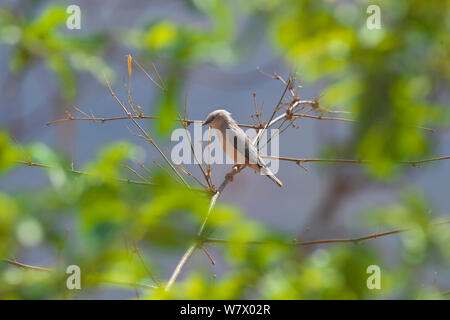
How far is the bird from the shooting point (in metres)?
1.45

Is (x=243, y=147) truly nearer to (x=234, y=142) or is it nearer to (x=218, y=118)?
(x=234, y=142)

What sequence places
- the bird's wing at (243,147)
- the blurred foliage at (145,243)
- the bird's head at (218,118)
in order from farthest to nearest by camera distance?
1. the bird's head at (218,118)
2. the bird's wing at (243,147)
3. the blurred foliage at (145,243)

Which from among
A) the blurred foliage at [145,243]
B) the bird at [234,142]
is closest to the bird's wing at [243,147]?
the bird at [234,142]

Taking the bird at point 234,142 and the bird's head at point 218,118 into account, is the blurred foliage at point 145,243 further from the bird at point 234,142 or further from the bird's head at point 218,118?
the bird's head at point 218,118

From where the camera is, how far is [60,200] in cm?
27

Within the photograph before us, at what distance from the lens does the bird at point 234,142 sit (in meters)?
1.45

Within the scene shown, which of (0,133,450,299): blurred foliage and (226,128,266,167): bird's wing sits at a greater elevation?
(226,128,266,167): bird's wing

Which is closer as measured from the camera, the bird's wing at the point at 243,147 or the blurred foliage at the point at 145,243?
the blurred foliage at the point at 145,243

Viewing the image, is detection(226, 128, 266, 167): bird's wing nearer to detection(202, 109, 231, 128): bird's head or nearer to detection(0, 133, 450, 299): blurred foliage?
detection(202, 109, 231, 128): bird's head

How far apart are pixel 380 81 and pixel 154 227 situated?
178 mm

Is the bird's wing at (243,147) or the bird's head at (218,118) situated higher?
the bird's head at (218,118)

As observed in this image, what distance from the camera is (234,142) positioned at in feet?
5.19

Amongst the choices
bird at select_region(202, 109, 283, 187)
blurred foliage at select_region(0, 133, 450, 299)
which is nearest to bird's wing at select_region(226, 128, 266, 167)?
bird at select_region(202, 109, 283, 187)

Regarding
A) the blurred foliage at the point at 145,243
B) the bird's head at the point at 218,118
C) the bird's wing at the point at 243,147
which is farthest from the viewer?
the bird's head at the point at 218,118
